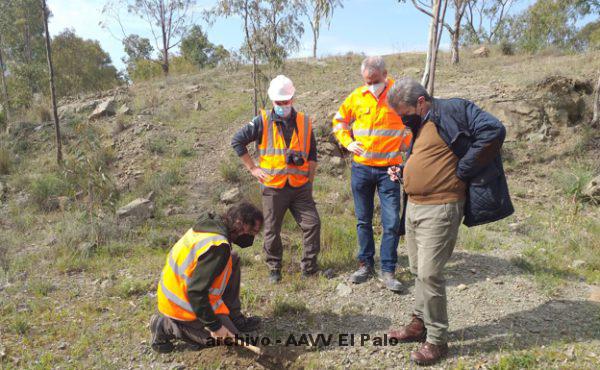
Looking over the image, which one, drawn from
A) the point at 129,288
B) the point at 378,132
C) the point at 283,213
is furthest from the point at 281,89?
the point at 129,288

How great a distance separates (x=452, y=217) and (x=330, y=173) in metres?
5.35

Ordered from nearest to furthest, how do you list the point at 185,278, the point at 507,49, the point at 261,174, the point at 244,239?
1. the point at 185,278
2. the point at 244,239
3. the point at 261,174
4. the point at 507,49

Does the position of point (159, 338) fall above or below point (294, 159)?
below

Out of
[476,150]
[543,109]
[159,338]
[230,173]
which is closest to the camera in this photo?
[476,150]

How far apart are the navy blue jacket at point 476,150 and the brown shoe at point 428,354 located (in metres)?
0.88

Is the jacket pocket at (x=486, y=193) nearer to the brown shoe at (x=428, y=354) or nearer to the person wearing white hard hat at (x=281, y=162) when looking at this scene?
the brown shoe at (x=428, y=354)

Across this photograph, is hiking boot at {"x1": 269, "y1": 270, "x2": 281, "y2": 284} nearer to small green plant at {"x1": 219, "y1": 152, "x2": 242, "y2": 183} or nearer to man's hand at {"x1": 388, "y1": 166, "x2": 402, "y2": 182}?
man's hand at {"x1": 388, "y1": 166, "x2": 402, "y2": 182}

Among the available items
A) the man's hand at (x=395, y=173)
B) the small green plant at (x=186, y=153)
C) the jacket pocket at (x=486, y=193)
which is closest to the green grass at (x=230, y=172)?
the small green plant at (x=186, y=153)

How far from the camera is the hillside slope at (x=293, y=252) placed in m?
3.05

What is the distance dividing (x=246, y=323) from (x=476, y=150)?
7.05 feet

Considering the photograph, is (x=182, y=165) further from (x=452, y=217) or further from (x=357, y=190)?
(x=452, y=217)

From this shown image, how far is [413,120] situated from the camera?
8.97 ft

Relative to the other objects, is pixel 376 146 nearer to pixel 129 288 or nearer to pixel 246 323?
pixel 246 323

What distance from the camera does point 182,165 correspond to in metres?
8.32
